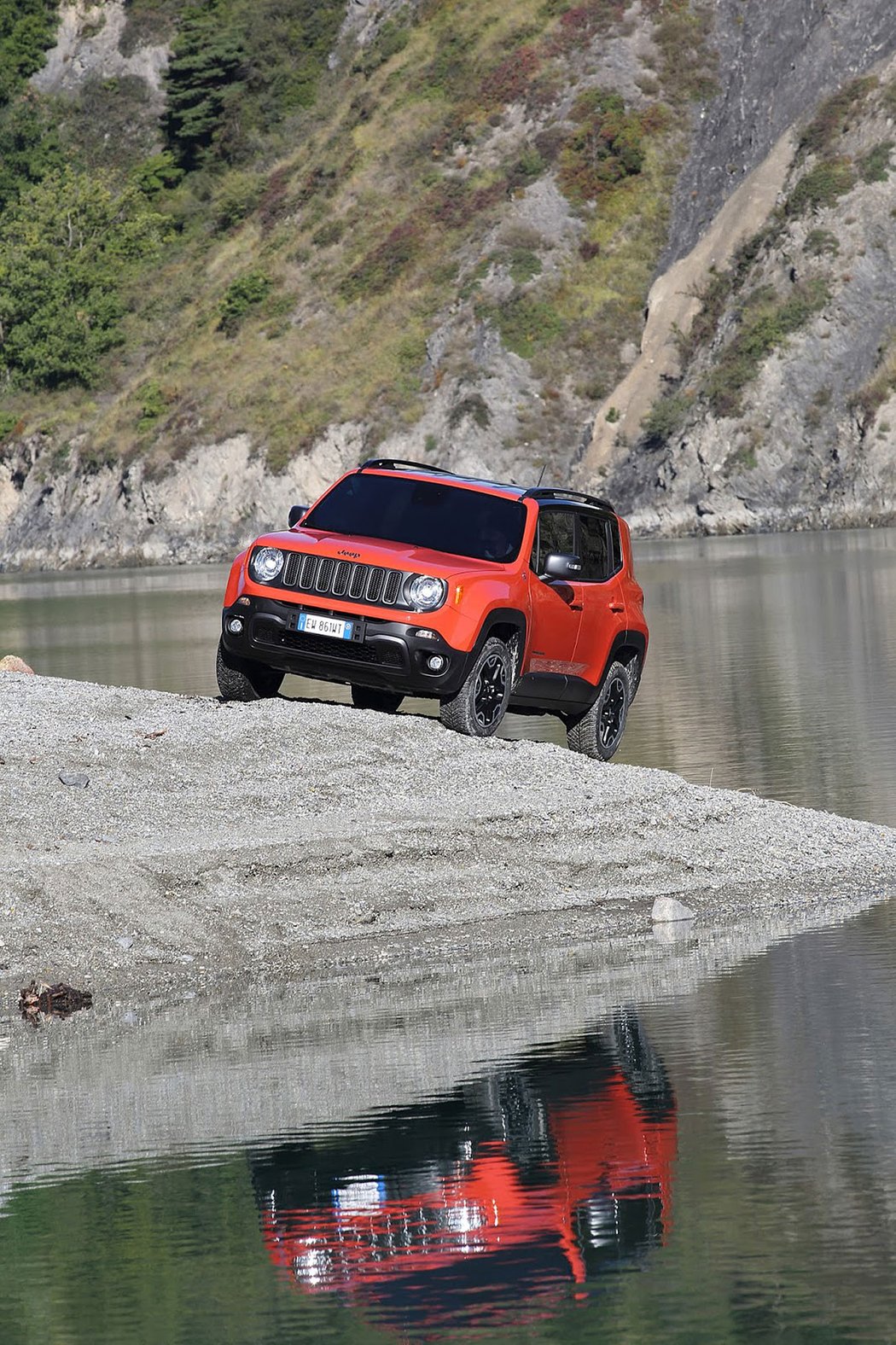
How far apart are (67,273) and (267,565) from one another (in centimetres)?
9003

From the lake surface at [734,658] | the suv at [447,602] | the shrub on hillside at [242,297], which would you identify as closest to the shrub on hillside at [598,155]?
the shrub on hillside at [242,297]

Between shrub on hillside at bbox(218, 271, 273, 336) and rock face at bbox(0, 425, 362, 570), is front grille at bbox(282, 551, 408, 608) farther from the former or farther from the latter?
shrub on hillside at bbox(218, 271, 273, 336)

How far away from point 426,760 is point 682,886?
236cm

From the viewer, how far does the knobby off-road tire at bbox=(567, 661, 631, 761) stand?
18078 mm

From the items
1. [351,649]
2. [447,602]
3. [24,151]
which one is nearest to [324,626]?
[351,649]

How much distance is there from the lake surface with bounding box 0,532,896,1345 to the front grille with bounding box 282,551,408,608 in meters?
4.08

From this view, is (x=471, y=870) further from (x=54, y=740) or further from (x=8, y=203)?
(x=8, y=203)

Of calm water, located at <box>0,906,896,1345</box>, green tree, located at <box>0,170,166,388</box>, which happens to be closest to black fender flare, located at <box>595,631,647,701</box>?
calm water, located at <box>0,906,896,1345</box>

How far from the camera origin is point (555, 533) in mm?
17328

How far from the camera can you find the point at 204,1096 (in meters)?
9.72

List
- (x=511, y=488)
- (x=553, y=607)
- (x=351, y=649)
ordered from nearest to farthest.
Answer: (x=351, y=649)
(x=553, y=607)
(x=511, y=488)

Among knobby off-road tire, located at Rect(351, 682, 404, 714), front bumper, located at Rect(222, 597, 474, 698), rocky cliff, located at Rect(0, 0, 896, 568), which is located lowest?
knobby off-road tire, located at Rect(351, 682, 404, 714)

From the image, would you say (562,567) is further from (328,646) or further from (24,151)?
(24,151)

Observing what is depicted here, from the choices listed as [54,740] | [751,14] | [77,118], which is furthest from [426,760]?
[77,118]
